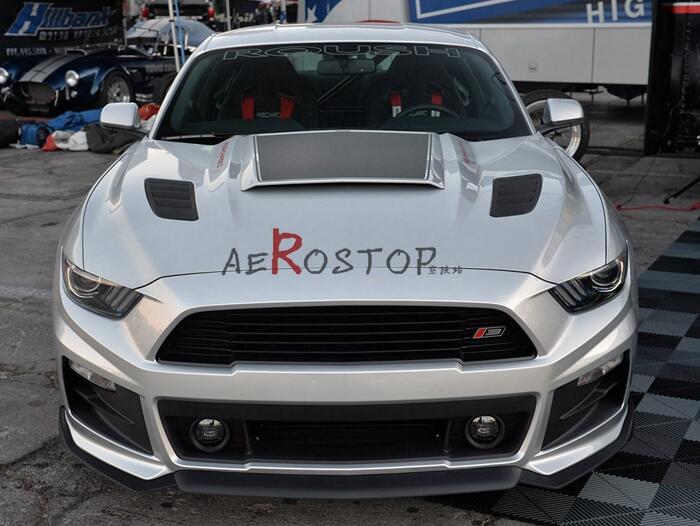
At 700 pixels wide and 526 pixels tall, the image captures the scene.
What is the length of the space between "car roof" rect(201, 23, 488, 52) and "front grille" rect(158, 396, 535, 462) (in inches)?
88.1

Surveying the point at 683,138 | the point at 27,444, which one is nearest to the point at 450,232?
the point at 27,444

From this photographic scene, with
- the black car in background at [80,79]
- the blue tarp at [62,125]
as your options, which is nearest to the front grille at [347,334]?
the blue tarp at [62,125]

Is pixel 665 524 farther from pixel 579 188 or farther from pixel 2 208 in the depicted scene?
pixel 2 208

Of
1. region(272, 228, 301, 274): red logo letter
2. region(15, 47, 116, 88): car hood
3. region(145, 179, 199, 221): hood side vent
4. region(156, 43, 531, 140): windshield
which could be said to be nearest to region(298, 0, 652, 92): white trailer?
region(15, 47, 116, 88): car hood

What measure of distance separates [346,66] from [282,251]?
1777mm

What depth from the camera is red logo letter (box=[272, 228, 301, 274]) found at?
251cm

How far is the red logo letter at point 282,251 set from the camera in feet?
8.24

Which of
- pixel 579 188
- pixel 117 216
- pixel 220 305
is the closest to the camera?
pixel 220 305

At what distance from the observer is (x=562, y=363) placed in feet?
8.14

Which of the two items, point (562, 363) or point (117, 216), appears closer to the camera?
point (562, 363)

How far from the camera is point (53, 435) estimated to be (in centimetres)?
337

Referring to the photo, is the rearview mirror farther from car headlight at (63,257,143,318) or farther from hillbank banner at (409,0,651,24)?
hillbank banner at (409,0,651,24)

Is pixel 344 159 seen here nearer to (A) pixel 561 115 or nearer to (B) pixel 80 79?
(A) pixel 561 115

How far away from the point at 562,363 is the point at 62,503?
159 centimetres
